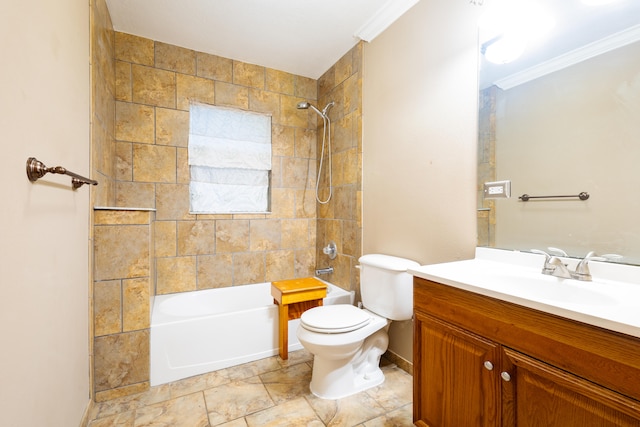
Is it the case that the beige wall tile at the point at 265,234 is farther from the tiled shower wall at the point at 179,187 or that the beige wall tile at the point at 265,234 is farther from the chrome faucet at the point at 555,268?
the chrome faucet at the point at 555,268

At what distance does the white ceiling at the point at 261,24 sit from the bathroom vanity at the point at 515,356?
1.81 meters

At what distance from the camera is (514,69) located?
134 cm

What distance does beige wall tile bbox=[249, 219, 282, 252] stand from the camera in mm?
2705

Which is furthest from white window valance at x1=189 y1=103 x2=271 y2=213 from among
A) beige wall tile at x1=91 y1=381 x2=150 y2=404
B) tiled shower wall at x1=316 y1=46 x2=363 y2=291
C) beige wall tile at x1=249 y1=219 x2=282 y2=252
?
beige wall tile at x1=91 y1=381 x2=150 y2=404

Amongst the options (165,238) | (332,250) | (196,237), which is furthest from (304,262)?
(165,238)

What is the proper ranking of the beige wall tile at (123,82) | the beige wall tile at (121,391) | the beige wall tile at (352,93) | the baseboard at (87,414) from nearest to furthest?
the baseboard at (87,414) → the beige wall tile at (121,391) → the beige wall tile at (123,82) → the beige wall tile at (352,93)

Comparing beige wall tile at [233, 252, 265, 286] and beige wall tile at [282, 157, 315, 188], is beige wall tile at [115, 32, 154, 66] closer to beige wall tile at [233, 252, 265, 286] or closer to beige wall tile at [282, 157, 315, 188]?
beige wall tile at [282, 157, 315, 188]

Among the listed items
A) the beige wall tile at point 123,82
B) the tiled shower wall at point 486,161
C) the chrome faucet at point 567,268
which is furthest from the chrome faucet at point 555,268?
the beige wall tile at point 123,82

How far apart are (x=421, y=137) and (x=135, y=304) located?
1993 millimetres

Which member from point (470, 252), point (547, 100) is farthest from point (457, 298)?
point (547, 100)

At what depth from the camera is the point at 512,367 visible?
0.91 metres

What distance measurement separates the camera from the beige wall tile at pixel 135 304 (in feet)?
5.44

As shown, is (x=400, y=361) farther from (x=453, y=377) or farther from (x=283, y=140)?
(x=283, y=140)

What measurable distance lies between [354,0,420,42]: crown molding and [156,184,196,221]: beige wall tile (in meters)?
1.90
